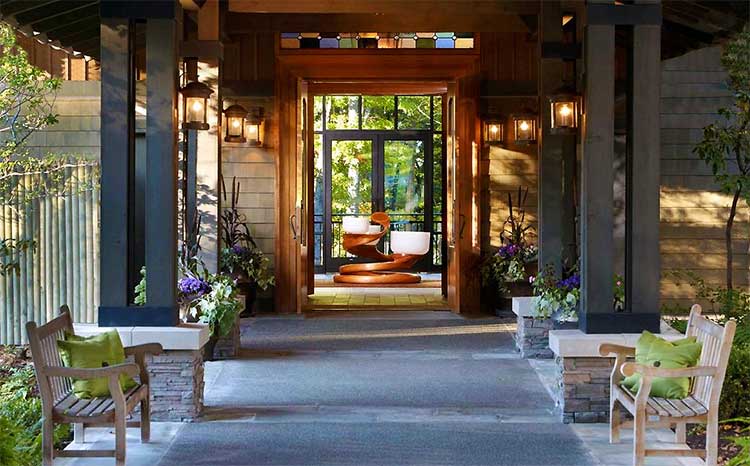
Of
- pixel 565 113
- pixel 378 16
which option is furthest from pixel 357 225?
pixel 565 113

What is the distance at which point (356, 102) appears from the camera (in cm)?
1633

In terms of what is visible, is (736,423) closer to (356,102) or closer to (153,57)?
(153,57)

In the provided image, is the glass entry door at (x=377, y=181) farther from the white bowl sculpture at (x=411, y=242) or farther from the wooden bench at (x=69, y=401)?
the wooden bench at (x=69, y=401)

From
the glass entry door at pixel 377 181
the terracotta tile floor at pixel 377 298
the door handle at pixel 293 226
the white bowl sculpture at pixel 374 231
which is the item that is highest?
the glass entry door at pixel 377 181

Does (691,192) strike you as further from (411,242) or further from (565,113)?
(411,242)

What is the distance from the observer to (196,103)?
7.17 metres

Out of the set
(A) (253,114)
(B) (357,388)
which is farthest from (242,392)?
(A) (253,114)

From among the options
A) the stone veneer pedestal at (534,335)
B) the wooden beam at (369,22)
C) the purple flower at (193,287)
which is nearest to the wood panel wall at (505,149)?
the wooden beam at (369,22)

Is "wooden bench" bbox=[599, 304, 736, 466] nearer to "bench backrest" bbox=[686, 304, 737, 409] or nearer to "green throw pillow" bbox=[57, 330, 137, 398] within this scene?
"bench backrest" bbox=[686, 304, 737, 409]

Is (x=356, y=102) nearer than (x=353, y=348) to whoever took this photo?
No

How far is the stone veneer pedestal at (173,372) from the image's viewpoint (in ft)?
18.5

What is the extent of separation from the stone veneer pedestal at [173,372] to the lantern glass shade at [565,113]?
3.44 m

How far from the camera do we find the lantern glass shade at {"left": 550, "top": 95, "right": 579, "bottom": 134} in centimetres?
752

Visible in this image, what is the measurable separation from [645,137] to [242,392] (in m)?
3.09
